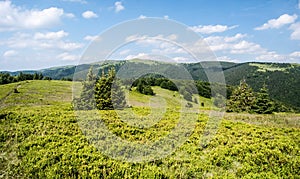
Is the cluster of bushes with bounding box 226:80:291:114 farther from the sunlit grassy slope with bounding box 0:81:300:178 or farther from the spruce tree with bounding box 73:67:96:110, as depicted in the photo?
the sunlit grassy slope with bounding box 0:81:300:178

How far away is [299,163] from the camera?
10734 mm

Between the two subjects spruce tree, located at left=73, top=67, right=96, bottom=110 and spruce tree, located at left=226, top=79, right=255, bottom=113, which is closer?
spruce tree, located at left=73, top=67, right=96, bottom=110

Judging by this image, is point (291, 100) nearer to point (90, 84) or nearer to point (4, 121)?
point (90, 84)

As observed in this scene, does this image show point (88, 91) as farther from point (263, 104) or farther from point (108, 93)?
point (263, 104)

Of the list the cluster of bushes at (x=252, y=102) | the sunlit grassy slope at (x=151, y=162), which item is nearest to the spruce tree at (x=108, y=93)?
the sunlit grassy slope at (x=151, y=162)

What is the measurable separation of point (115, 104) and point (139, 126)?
19.9 metres

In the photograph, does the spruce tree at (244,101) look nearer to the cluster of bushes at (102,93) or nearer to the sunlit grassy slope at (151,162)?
the cluster of bushes at (102,93)

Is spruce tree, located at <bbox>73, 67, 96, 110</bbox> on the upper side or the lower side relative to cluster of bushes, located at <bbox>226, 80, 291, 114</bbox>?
upper

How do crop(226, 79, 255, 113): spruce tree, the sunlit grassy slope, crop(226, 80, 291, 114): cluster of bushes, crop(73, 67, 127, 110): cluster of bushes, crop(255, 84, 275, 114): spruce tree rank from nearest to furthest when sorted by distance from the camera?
the sunlit grassy slope → crop(73, 67, 127, 110): cluster of bushes → crop(255, 84, 275, 114): spruce tree → crop(226, 80, 291, 114): cluster of bushes → crop(226, 79, 255, 113): spruce tree

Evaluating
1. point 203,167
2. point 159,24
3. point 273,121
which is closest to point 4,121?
point 159,24

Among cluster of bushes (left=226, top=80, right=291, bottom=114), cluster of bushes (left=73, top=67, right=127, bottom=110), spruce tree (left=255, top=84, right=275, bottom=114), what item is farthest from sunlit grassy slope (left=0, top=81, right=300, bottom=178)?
spruce tree (left=255, top=84, right=275, bottom=114)

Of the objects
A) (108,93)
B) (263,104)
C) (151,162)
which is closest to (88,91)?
(108,93)

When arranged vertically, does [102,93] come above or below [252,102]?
above

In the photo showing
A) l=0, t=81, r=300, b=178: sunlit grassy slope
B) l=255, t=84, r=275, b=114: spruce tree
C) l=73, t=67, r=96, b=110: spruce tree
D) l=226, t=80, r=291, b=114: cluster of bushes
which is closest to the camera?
l=0, t=81, r=300, b=178: sunlit grassy slope
